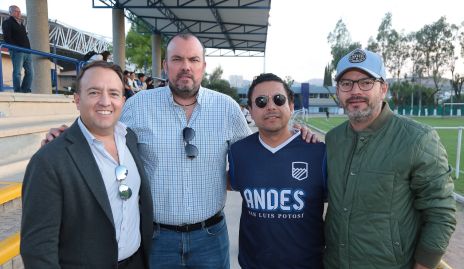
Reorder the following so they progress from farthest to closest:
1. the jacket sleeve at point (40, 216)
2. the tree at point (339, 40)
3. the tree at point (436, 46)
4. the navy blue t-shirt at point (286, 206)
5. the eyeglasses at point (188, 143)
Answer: the tree at point (339, 40)
the tree at point (436, 46)
the eyeglasses at point (188, 143)
the navy blue t-shirt at point (286, 206)
the jacket sleeve at point (40, 216)

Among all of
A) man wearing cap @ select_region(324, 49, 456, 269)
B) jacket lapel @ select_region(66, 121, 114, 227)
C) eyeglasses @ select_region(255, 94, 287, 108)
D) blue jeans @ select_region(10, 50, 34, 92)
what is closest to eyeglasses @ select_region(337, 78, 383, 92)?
man wearing cap @ select_region(324, 49, 456, 269)

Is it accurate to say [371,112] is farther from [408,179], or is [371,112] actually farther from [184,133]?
[184,133]

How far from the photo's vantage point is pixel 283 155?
7.99 feet

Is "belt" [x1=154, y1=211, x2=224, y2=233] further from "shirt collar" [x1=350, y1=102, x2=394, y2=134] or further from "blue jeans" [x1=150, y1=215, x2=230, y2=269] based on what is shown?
"shirt collar" [x1=350, y1=102, x2=394, y2=134]

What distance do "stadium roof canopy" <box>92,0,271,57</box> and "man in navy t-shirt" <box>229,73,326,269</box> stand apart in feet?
45.0

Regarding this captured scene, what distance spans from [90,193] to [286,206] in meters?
1.23

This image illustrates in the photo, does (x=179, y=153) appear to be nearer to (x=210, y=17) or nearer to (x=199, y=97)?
(x=199, y=97)

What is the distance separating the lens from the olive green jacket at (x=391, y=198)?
199cm

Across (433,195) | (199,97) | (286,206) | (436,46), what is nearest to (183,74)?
(199,97)

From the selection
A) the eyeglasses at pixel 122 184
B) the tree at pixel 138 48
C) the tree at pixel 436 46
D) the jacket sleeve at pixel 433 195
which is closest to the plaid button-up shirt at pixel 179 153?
the eyeglasses at pixel 122 184

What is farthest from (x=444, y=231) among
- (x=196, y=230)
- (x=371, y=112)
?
(x=196, y=230)

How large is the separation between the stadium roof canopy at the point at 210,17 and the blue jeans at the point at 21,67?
7.87m

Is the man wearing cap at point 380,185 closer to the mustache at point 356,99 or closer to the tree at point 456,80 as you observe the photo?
the mustache at point 356,99

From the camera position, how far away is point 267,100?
251cm
